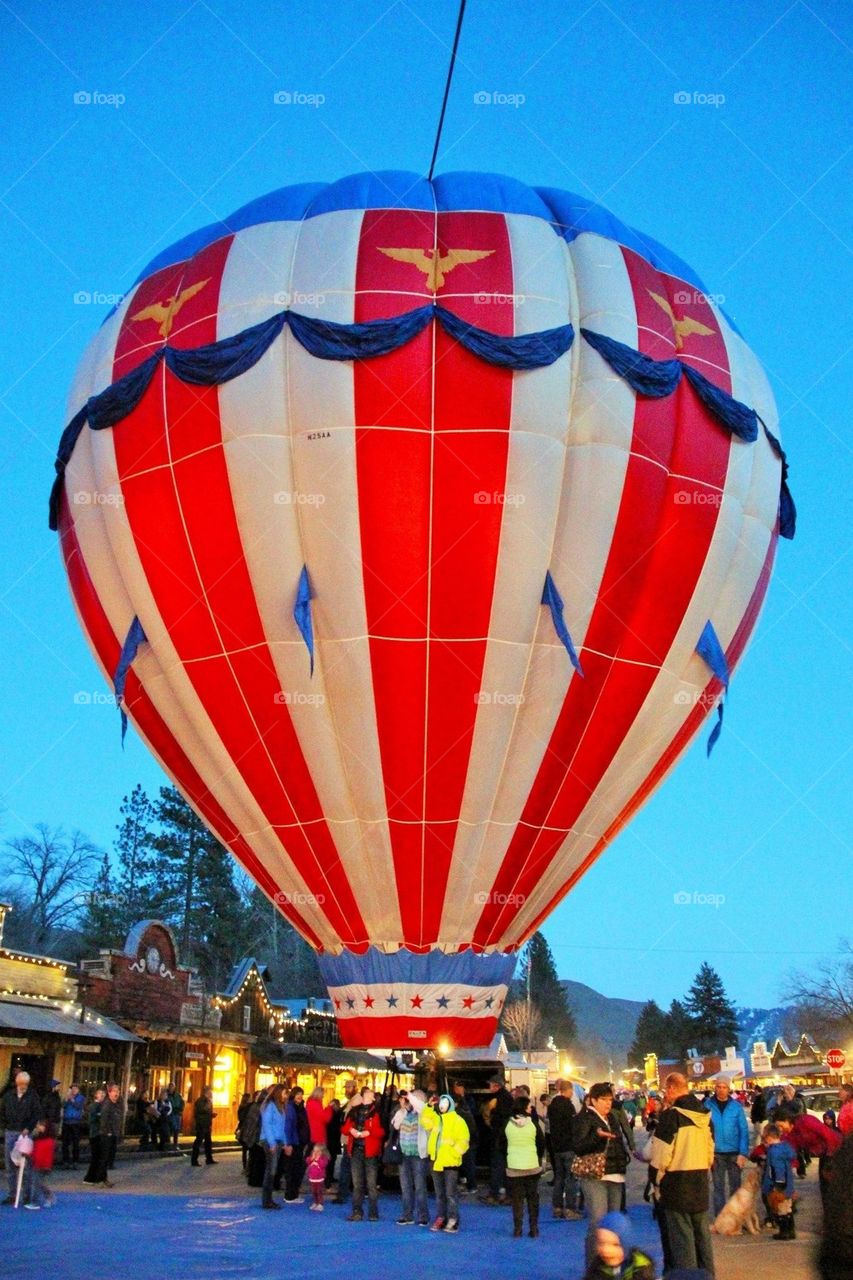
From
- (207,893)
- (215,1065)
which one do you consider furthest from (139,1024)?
(207,893)

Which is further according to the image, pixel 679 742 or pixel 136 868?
pixel 136 868

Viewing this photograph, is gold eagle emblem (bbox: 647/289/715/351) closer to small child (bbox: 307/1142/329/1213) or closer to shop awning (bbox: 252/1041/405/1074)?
small child (bbox: 307/1142/329/1213)

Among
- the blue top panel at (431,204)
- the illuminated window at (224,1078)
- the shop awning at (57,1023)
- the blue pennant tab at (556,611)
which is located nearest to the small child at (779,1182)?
the blue pennant tab at (556,611)

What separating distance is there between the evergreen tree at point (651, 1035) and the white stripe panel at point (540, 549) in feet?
333

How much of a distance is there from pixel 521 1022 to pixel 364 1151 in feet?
229

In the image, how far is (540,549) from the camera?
1453cm

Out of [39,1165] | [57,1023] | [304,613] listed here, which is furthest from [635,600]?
[57,1023]

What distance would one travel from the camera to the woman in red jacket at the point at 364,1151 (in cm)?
1256

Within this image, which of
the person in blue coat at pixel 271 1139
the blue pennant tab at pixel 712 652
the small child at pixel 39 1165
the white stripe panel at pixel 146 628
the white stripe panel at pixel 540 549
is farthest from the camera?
the blue pennant tab at pixel 712 652

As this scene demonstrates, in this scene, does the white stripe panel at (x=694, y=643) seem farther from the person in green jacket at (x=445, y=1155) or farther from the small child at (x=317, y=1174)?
the person in green jacket at (x=445, y=1155)

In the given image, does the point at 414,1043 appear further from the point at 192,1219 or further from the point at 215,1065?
the point at 215,1065

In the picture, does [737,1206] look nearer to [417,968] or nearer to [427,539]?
[417,968]

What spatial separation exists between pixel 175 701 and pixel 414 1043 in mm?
5425

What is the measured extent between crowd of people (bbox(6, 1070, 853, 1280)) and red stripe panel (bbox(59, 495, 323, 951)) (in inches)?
125
